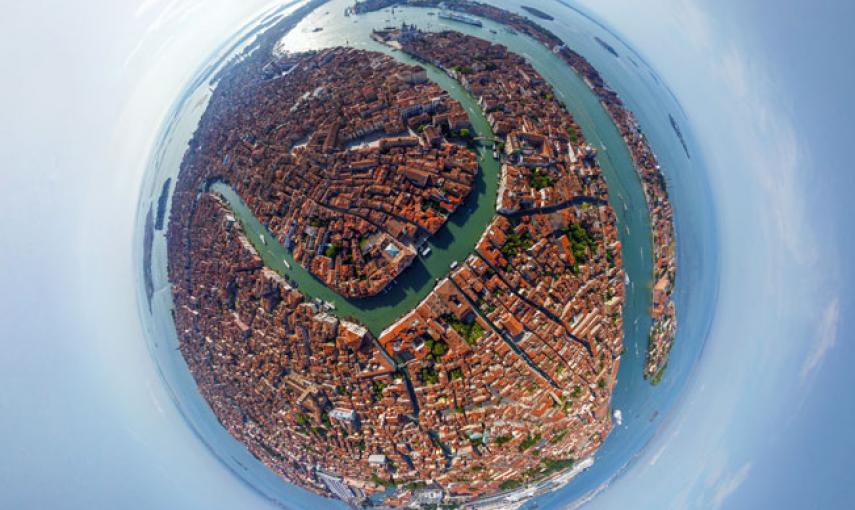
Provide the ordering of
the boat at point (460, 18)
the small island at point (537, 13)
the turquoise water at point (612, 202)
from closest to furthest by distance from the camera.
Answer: the turquoise water at point (612, 202), the boat at point (460, 18), the small island at point (537, 13)

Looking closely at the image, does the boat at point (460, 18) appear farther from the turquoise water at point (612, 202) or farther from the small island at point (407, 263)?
the small island at point (407, 263)

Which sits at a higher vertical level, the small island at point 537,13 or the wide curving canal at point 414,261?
the small island at point 537,13

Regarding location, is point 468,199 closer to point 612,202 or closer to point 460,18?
point 612,202

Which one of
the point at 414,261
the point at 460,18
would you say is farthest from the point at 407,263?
the point at 460,18

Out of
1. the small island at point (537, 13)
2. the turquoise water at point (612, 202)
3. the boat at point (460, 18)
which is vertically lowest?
the turquoise water at point (612, 202)

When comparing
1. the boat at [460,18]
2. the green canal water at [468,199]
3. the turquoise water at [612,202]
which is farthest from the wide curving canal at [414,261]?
the boat at [460,18]

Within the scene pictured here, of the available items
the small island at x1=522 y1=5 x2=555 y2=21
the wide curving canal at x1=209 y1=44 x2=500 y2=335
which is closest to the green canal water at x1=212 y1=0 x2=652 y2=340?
the wide curving canal at x1=209 y1=44 x2=500 y2=335

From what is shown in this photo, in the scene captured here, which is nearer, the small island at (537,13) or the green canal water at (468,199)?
the green canal water at (468,199)
